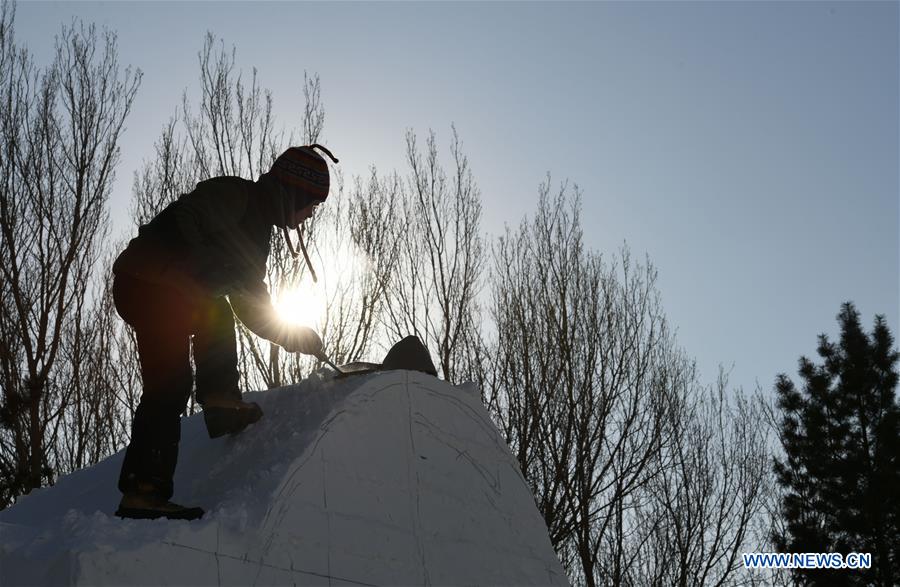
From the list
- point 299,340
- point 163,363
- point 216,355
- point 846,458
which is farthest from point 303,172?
point 846,458

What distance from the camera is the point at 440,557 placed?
3021 millimetres

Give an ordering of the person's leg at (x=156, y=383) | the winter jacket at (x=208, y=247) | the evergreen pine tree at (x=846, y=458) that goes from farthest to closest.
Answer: the evergreen pine tree at (x=846, y=458) < the winter jacket at (x=208, y=247) < the person's leg at (x=156, y=383)

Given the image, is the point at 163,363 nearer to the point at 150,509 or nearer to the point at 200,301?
the point at 200,301

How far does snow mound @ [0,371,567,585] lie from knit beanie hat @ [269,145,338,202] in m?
0.72

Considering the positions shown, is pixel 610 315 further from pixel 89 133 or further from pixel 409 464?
pixel 409 464

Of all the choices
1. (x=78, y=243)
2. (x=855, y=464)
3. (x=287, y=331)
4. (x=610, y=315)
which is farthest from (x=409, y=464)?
(x=855, y=464)

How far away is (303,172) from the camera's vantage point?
10.7 feet

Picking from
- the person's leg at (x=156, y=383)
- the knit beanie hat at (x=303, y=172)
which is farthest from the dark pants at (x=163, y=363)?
the knit beanie hat at (x=303, y=172)

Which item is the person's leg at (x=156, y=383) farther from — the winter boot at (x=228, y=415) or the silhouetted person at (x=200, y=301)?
the winter boot at (x=228, y=415)

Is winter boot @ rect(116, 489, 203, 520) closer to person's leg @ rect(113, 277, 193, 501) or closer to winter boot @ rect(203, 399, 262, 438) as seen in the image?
person's leg @ rect(113, 277, 193, 501)

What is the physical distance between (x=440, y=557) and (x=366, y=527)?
0.37 meters

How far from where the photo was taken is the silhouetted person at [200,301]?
8.90 ft

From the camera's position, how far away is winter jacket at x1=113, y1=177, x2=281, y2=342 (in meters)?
2.86

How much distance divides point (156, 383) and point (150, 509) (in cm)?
40
